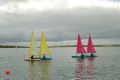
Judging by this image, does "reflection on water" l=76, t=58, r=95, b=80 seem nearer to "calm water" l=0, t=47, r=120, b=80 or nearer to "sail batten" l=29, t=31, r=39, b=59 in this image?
"calm water" l=0, t=47, r=120, b=80

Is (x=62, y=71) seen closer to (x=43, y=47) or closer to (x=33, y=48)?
(x=33, y=48)

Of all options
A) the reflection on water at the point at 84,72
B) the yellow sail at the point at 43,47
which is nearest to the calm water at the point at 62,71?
the reflection on water at the point at 84,72

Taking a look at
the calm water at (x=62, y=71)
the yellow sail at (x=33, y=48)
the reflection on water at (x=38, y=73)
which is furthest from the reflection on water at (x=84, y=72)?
the yellow sail at (x=33, y=48)

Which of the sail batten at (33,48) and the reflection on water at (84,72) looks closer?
the reflection on water at (84,72)

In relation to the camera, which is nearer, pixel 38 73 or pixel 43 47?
pixel 38 73

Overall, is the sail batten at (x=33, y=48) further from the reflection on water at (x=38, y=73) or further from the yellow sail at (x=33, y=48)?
the reflection on water at (x=38, y=73)

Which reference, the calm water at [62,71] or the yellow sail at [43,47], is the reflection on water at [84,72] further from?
the yellow sail at [43,47]

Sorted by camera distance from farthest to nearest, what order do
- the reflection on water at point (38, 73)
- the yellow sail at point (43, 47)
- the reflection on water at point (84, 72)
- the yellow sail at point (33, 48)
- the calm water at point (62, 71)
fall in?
the yellow sail at point (43, 47) < the yellow sail at point (33, 48) < the reflection on water at point (38, 73) < the calm water at point (62, 71) < the reflection on water at point (84, 72)

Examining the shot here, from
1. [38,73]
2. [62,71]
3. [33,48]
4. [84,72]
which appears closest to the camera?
[84,72]

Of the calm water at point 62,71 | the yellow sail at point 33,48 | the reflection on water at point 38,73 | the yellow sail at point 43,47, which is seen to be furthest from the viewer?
the yellow sail at point 43,47

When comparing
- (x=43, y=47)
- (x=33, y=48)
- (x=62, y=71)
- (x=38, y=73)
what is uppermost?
(x=43, y=47)

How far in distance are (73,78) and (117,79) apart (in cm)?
947

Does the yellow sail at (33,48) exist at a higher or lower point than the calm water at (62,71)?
higher

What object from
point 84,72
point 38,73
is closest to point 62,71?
point 84,72
